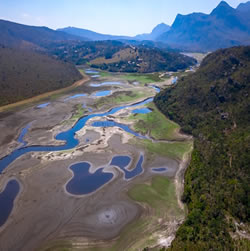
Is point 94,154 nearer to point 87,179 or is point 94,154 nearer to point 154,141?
point 87,179

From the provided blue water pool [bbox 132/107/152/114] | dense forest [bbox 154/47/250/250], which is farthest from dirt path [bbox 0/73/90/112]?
dense forest [bbox 154/47/250/250]

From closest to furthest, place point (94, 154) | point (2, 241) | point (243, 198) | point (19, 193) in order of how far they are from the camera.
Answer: point (2, 241) < point (243, 198) < point (19, 193) < point (94, 154)

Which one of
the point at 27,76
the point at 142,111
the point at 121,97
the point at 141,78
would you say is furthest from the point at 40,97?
the point at 141,78

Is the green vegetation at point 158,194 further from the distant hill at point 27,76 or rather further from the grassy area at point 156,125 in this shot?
the distant hill at point 27,76

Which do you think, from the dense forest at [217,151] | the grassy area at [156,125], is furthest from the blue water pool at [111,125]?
the dense forest at [217,151]

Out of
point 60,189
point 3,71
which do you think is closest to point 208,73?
point 60,189

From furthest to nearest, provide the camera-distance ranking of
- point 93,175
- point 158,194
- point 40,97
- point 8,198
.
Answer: point 40,97
point 93,175
point 158,194
point 8,198

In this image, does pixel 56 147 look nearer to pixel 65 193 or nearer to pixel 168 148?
pixel 65 193
